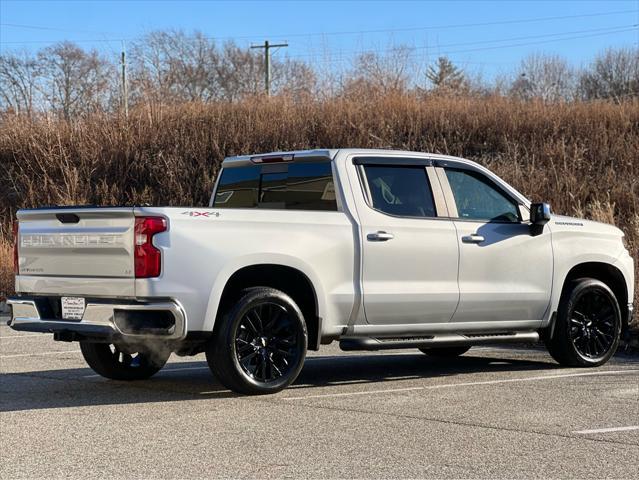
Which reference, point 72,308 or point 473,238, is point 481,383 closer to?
point 473,238

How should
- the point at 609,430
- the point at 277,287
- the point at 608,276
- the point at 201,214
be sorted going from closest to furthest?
the point at 609,430, the point at 201,214, the point at 277,287, the point at 608,276

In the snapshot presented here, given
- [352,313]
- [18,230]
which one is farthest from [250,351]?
[18,230]

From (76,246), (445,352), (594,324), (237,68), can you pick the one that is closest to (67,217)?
(76,246)

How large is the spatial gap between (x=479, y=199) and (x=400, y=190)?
2.95 ft

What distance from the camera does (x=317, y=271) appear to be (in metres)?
8.18

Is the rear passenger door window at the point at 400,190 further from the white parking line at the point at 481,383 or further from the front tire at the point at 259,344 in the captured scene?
the white parking line at the point at 481,383

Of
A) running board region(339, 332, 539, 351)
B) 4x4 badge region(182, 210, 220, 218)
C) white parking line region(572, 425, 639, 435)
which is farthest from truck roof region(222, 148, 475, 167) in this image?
white parking line region(572, 425, 639, 435)

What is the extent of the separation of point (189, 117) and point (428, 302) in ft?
62.3

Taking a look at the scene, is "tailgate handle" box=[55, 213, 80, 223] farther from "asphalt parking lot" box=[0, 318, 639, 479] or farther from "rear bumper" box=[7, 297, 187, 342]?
"asphalt parking lot" box=[0, 318, 639, 479]

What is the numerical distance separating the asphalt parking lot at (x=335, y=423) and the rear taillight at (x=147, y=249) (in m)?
1.07

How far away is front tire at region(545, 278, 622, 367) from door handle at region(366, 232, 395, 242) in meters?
2.25

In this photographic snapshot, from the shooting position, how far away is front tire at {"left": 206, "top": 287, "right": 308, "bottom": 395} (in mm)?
7695

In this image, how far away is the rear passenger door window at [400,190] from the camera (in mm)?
8766

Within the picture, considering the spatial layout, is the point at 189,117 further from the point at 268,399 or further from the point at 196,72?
the point at 196,72
